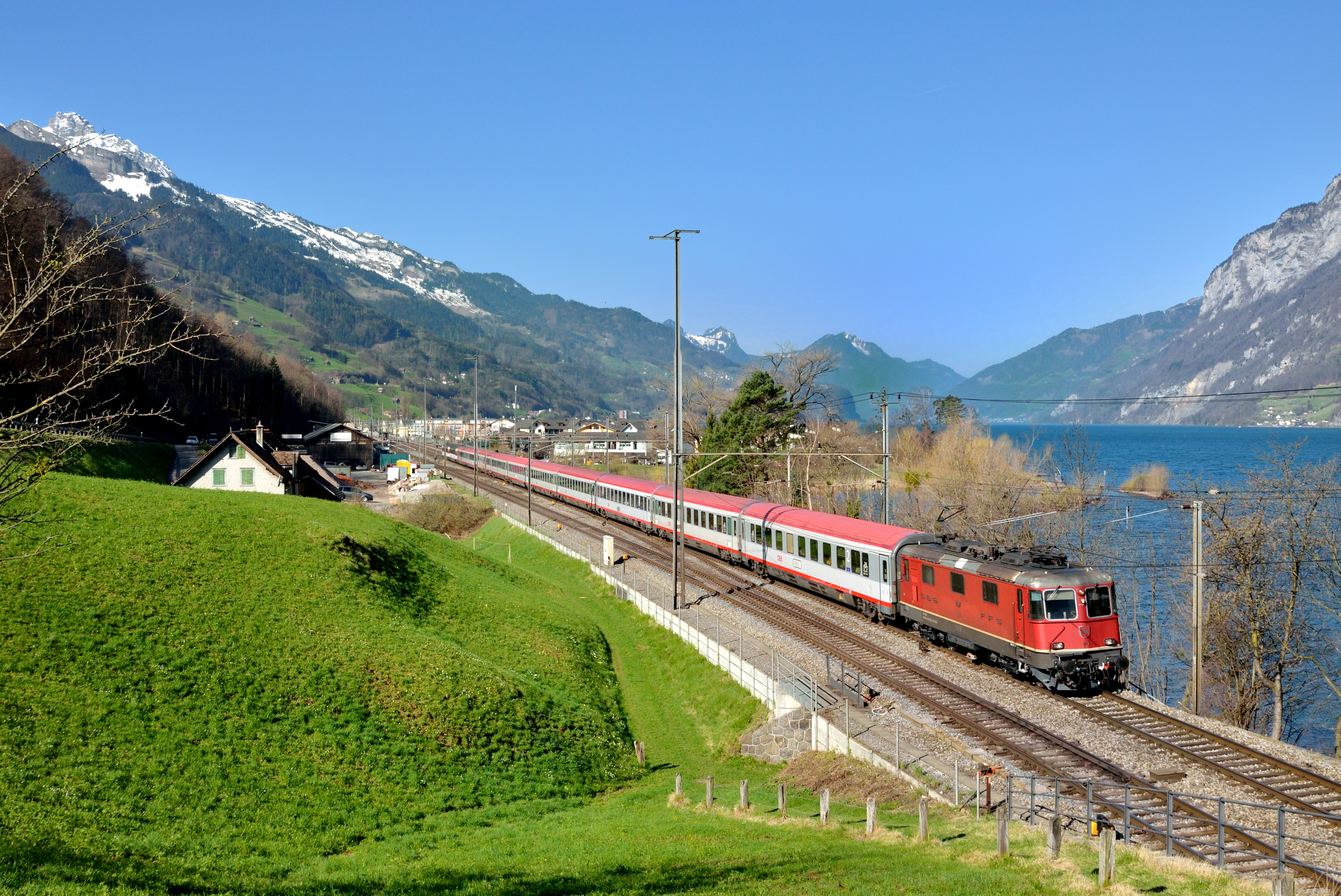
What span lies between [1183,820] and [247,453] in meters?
49.7

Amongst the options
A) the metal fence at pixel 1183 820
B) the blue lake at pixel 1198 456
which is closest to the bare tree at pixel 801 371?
the blue lake at pixel 1198 456

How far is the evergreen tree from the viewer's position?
70875 millimetres

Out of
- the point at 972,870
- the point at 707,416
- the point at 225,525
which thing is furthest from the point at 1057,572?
the point at 707,416

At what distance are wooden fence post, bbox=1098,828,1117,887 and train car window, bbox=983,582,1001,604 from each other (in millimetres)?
12543

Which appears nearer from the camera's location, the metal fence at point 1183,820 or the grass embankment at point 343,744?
the grass embankment at point 343,744

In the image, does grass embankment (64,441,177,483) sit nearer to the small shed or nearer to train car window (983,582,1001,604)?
train car window (983,582,1001,604)

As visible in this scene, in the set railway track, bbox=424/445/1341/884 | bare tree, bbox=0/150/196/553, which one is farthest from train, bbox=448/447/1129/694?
bare tree, bbox=0/150/196/553

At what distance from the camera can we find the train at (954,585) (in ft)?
68.3

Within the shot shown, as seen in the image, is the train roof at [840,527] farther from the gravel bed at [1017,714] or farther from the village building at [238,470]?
the village building at [238,470]

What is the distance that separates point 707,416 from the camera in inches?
3364

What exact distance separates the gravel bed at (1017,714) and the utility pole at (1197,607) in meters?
2.99

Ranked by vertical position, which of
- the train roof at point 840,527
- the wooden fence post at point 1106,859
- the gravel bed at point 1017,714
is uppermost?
the train roof at point 840,527

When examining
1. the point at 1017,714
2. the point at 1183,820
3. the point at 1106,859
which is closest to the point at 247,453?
Result: the point at 1017,714

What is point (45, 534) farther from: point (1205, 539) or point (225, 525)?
point (1205, 539)
